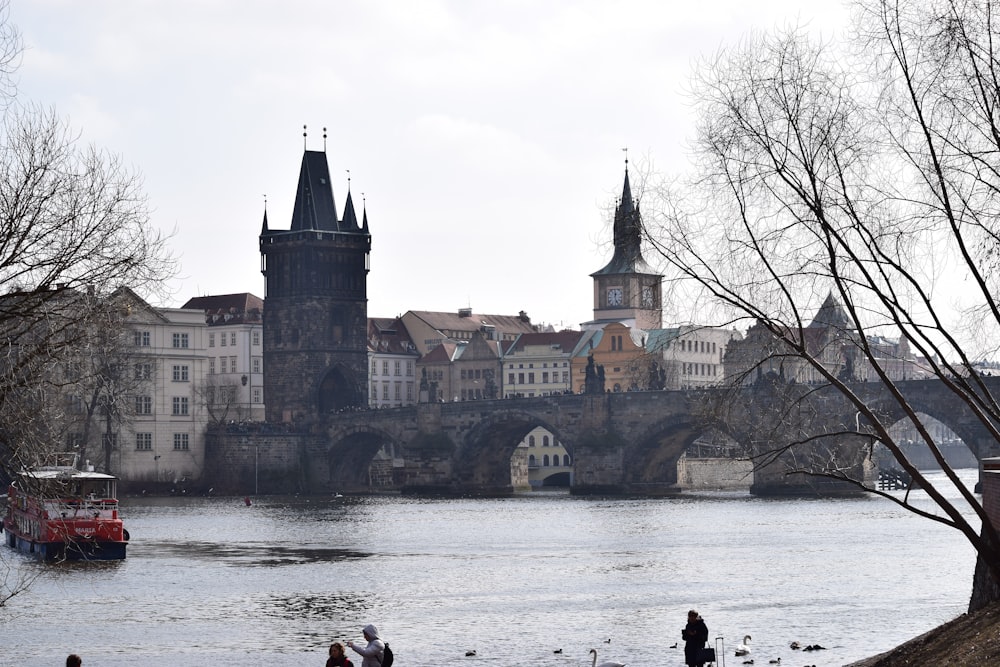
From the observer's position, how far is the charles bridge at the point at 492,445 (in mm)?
109312

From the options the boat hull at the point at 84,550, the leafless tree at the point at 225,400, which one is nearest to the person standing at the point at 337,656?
the boat hull at the point at 84,550

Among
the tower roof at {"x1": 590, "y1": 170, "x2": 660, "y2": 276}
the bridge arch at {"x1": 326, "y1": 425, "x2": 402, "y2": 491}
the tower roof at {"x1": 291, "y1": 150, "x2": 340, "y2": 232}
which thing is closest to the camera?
the tower roof at {"x1": 590, "y1": 170, "x2": 660, "y2": 276}

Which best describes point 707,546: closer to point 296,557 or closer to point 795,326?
point 296,557

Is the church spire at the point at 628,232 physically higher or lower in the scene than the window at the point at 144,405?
lower

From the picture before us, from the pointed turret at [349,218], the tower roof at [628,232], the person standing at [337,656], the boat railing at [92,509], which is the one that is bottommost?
the person standing at [337,656]

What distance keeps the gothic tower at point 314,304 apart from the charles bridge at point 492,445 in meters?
5.68

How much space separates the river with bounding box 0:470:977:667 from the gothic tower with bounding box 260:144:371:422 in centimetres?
5599

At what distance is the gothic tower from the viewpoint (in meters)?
142

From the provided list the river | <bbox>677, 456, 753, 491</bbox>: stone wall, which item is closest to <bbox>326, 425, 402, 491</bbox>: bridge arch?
<bbox>677, 456, 753, 491</bbox>: stone wall

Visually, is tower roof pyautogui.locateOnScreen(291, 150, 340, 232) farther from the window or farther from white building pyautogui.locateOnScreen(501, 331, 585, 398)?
white building pyautogui.locateOnScreen(501, 331, 585, 398)

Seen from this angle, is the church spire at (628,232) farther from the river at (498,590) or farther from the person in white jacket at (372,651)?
the river at (498,590)

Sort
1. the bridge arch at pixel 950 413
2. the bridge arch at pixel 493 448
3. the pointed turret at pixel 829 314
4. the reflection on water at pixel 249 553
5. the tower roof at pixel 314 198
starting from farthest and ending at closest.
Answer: the tower roof at pixel 314 198 < the bridge arch at pixel 493 448 < the bridge arch at pixel 950 413 < the reflection on water at pixel 249 553 < the pointed turret at pixel 829 314

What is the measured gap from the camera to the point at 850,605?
42.5 metres

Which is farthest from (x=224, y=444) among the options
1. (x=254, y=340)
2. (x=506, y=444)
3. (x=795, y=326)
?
(x=795, y=326)
